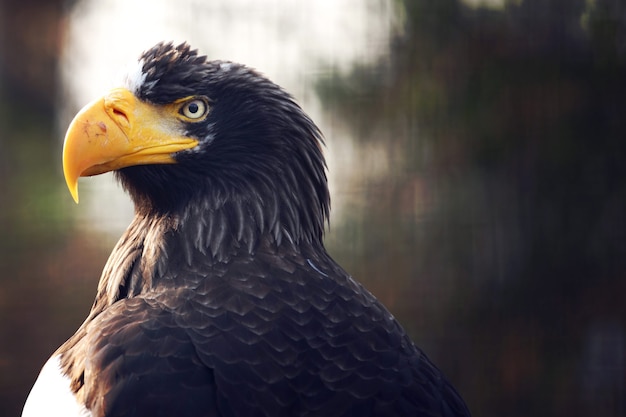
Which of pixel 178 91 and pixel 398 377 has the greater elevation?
pixel 178 91

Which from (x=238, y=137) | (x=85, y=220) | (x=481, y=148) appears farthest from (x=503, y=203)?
(x=238, y=137)

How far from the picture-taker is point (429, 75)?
3889 mm

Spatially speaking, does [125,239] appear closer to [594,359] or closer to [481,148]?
[481,148]

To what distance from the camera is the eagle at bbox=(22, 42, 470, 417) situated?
1.46 m

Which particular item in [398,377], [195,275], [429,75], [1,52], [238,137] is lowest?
[398,377]

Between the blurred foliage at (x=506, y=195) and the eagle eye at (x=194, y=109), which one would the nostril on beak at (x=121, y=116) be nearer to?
the eagle eye at (x=194, y=109)

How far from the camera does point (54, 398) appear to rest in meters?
1.55

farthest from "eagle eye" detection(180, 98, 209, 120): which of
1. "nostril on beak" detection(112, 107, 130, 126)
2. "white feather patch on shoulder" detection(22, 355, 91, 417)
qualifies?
"white feather patch on shoulder" detection(22, 355, 91, 417)

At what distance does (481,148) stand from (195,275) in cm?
234

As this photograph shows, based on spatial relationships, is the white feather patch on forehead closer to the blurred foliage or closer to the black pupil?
the black pupil

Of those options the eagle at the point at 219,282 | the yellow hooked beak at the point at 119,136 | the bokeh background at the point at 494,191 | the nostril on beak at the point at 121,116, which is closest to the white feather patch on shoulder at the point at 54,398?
the eagle at the point at 219,282

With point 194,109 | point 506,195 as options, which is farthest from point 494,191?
point 194,109

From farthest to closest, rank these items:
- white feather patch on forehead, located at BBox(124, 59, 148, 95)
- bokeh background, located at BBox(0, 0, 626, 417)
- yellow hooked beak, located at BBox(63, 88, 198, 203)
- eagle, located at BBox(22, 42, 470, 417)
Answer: bokeh background, located at BBox(0, 0, 626, 417)
white feather patch on forehead, located at BBox(124, 59, 148, 95)
yellow hooked beak, located at BBox(63, 88, 198, 203)
eagle, located at BBox(22, 42, 470, 417)

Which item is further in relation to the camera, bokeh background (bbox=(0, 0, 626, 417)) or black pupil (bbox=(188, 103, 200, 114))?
bokeh background (bbox=(0, 0, 626, 417))
